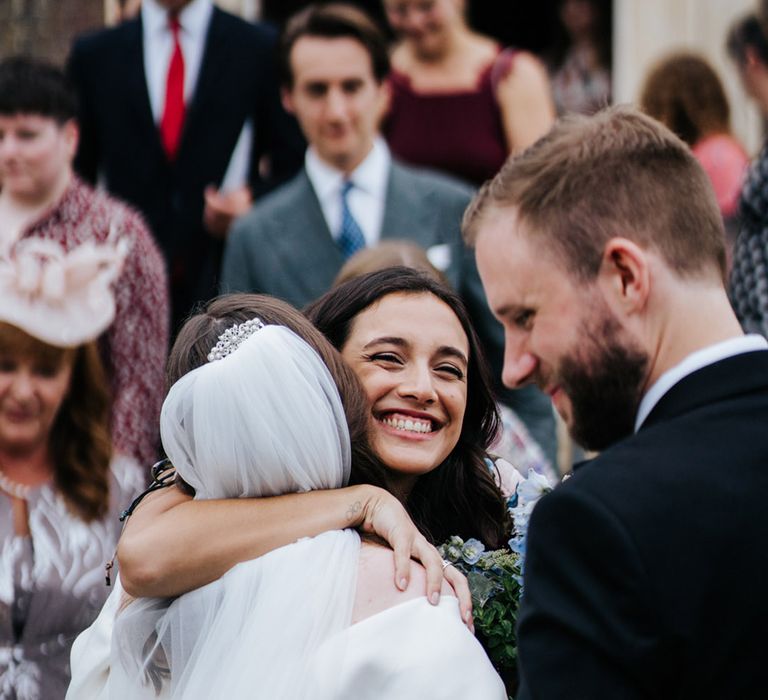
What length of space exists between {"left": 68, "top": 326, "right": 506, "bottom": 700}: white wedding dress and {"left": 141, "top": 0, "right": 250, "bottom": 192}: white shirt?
11.3 ft

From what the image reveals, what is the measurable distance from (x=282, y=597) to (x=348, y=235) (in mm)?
3087

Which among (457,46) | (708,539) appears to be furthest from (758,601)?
(457,46)

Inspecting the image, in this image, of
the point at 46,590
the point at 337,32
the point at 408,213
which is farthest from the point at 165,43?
the point at 46,590

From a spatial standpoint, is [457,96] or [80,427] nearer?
[80,427]

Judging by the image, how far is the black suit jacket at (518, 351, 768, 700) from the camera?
7.04 feet

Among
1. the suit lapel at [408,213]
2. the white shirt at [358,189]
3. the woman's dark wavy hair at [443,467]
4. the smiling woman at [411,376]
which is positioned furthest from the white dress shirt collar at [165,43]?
the smiling woman at [411,376]

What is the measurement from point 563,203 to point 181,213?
13.1 ft

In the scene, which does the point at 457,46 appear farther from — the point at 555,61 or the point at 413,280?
the point at 413,280

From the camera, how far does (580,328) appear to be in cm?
232

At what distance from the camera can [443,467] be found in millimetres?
3545

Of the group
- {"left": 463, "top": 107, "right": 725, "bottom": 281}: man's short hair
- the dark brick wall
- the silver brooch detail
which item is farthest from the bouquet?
the dark brick wall

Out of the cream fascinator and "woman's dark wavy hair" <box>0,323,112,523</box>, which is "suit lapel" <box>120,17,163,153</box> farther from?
"woman's dark wavy hair" <box>0,323,112,523</box>

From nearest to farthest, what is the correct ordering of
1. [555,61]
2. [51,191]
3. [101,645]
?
[101,645], [51,191], [555,61]

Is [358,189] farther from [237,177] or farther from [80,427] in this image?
[80,427]
